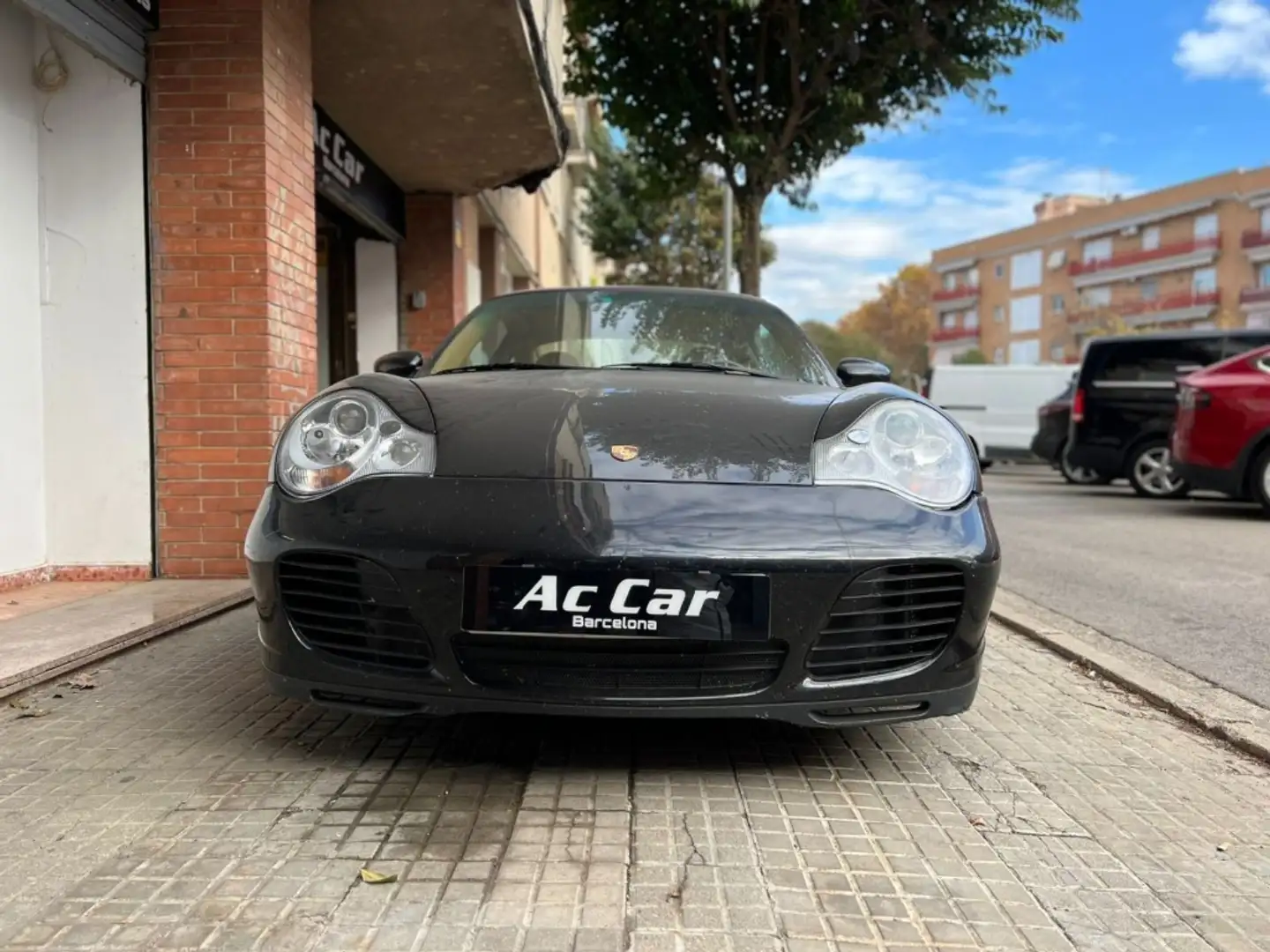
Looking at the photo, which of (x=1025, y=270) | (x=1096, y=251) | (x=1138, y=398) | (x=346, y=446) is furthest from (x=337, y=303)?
(x=1025, y=270)

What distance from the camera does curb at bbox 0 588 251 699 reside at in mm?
2990

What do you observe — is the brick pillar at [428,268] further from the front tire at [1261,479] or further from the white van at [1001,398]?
the white van at [1001,398]

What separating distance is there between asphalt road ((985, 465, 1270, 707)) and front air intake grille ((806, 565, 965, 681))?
5.49 ft

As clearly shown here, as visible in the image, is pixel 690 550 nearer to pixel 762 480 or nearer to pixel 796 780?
pixel 762 480

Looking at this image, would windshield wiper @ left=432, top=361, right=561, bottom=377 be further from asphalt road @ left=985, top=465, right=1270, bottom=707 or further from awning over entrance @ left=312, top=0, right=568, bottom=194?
awning over entrance @ left=312, top=0, right=568, bottom=194

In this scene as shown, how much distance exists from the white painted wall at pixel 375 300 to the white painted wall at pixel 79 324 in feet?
16.1

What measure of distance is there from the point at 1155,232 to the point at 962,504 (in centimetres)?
5731

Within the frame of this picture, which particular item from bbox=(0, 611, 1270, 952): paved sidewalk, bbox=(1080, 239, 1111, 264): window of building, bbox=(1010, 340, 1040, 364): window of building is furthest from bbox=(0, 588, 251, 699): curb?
bbox=(1010, 340, 1040, 364): window of building

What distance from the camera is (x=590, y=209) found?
26438 mm

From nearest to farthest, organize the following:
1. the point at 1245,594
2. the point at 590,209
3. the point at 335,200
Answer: the point at 1245,594
the point at 335,200
the point at 590,209

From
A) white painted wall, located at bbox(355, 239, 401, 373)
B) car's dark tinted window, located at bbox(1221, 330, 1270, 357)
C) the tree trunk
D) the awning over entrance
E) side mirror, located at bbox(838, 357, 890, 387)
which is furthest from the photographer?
the tree trunk

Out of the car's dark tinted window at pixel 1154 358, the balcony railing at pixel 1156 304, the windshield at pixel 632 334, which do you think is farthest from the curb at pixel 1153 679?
the balcony railing at pixel 1156 304

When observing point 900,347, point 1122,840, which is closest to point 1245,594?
point 1122,840

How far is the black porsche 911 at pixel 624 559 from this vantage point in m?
2.06
